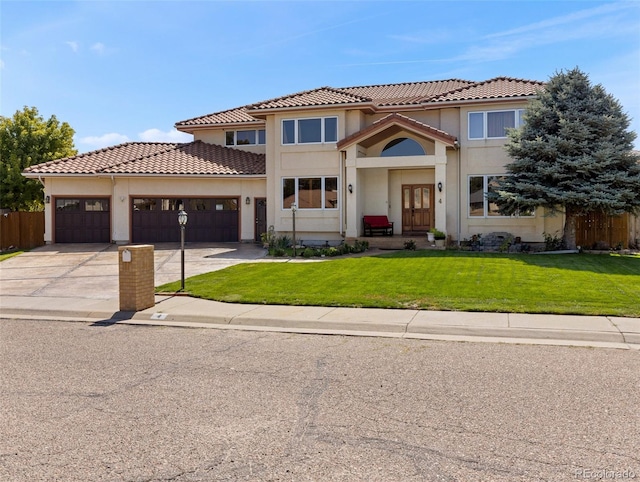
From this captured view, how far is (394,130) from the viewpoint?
22562 mm

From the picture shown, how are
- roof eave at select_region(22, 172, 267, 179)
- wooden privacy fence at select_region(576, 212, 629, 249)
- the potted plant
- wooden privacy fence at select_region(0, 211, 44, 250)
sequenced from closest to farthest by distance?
wooden privacy fence at select_region(576, 212, 629, 249)
the potted plant
roof eave at select_region(22, 172, 267, 179)
wooden privacy fence at select_region(0, 211, 44, 250)

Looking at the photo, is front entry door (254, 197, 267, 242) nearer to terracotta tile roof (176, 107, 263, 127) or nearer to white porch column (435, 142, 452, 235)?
terracotta tile roof (176, 107, 263, 127)

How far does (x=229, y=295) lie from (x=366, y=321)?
13.0ft

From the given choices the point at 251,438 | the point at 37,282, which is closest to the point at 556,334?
the point at 251,438

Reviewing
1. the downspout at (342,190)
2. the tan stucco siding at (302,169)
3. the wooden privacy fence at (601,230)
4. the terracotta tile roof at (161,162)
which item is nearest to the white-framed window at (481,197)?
the wooden privacy fence at (601,230)

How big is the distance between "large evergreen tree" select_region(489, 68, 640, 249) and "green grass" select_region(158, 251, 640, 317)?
7.95 ft

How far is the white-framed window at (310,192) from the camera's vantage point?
925 inches

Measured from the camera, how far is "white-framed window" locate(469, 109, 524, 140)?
21.7 meters

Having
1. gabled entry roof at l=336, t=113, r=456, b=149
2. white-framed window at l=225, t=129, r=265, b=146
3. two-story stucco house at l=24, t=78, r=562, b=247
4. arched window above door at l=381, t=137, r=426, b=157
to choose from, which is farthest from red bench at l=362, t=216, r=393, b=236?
white-framed window at l=225, t=129, r=265, b=146

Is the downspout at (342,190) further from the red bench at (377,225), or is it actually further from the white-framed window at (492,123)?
the white-framed window at (492,123)

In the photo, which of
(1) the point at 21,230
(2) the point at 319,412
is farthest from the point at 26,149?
(2) the point at 319,412

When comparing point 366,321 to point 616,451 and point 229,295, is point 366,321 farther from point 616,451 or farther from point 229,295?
point 616,451

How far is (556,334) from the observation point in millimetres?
8195

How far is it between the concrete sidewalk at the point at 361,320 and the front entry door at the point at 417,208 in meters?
14.5
